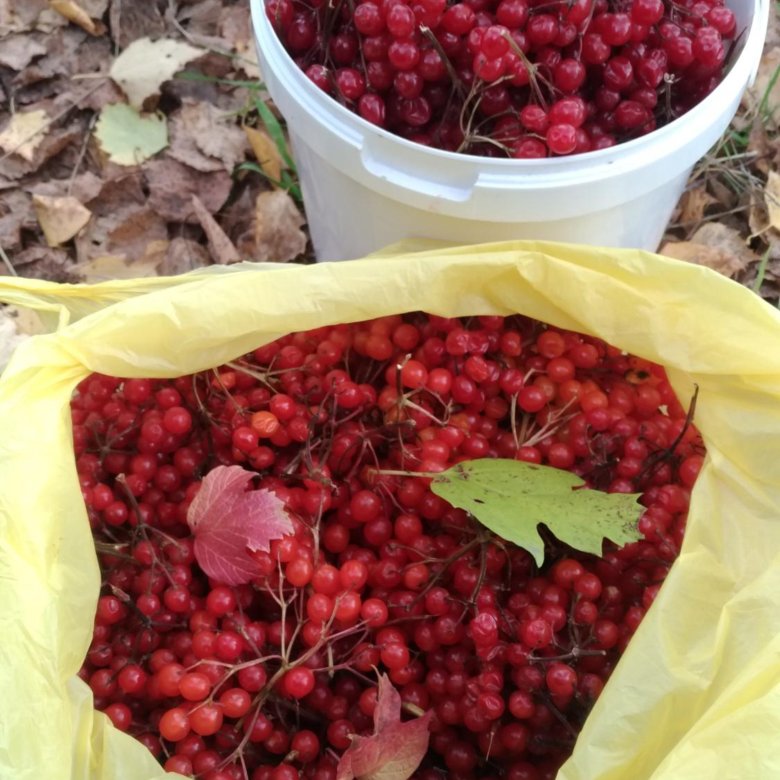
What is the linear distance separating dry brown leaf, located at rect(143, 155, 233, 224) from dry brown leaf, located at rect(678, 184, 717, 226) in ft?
2.28

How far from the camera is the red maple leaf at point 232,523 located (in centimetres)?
83

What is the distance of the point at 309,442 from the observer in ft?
2.87

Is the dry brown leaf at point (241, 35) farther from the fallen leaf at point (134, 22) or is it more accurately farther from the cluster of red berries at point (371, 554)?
the cluster of red berries at point (371, 554)

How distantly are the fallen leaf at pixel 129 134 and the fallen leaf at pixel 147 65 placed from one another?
0.03 m

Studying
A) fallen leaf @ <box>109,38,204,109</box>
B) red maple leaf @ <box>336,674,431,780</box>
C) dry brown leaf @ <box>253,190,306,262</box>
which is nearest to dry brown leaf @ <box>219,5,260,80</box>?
fallen leaf @ <box>109,38,204,109</box>

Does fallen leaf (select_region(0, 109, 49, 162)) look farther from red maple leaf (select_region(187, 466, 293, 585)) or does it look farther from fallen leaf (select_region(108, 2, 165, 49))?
red maple leaf (select_region(187, 466, 293, 585))

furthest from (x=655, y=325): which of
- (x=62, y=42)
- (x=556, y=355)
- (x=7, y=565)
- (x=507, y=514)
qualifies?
(x=62, y=42)

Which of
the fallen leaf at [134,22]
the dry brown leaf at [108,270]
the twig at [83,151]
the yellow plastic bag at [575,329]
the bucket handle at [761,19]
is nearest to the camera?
the yellow plastic bag at [575,329]

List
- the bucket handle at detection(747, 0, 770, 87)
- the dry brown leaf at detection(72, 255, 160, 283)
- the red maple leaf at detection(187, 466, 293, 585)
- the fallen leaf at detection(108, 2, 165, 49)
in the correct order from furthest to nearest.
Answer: the fallen leaf at detection(108, 2, 165, 49)
the dry brown leaf at detection(72, 255, 160, 283)
the bucket handle at detection(747, 0, 770, 87)
the red maple leaf at detection(187, 466, 293, 585)

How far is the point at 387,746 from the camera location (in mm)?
772

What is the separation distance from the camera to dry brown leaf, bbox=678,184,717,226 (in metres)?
1.49

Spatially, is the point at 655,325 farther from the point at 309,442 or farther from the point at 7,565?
the point at 7,565

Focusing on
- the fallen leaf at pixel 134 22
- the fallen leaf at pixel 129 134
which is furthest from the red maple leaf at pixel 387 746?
the fallen leaf at pixel 134 22

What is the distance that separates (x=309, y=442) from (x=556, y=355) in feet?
0.86
